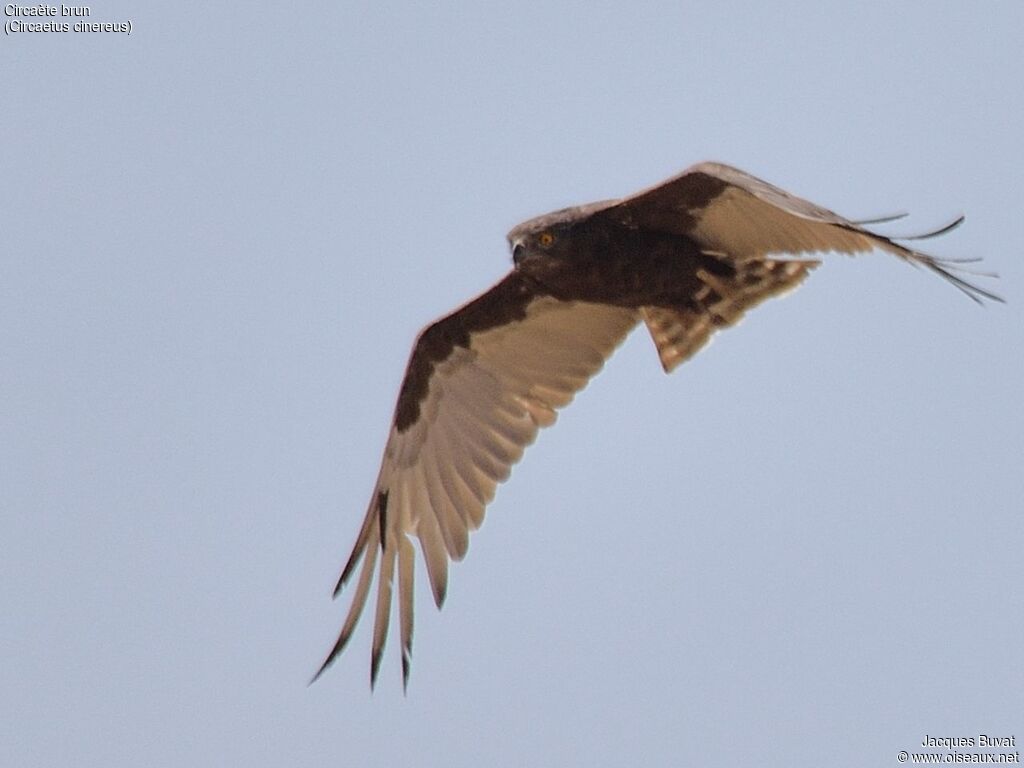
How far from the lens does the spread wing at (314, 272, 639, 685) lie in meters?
10.8

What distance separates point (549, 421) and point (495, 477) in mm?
498

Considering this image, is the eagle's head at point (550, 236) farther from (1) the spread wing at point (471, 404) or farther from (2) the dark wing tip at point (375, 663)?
(2) the dark wing tip at point (375, 663)

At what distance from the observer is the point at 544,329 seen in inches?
430

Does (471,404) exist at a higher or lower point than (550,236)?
lower

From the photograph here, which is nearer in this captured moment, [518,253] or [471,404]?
[518,253]

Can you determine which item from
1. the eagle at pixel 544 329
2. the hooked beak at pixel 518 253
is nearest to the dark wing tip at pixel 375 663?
the eagle at pixel 544 329

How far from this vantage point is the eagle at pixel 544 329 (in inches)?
374

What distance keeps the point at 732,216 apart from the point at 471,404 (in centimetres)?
238

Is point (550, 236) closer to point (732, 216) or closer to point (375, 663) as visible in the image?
point (732, 216)

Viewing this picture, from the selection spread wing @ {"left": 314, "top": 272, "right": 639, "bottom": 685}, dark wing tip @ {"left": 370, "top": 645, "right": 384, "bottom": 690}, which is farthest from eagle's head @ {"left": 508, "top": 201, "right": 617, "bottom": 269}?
dark wing tip @ {"left": 370, "top": 645, "right": 384, "bottom": 690}

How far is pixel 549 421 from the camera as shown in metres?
10.9

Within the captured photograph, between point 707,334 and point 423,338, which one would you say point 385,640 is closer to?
point 423,338

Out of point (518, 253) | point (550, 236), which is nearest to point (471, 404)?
point (518, 253)

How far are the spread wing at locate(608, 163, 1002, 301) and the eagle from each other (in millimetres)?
10
